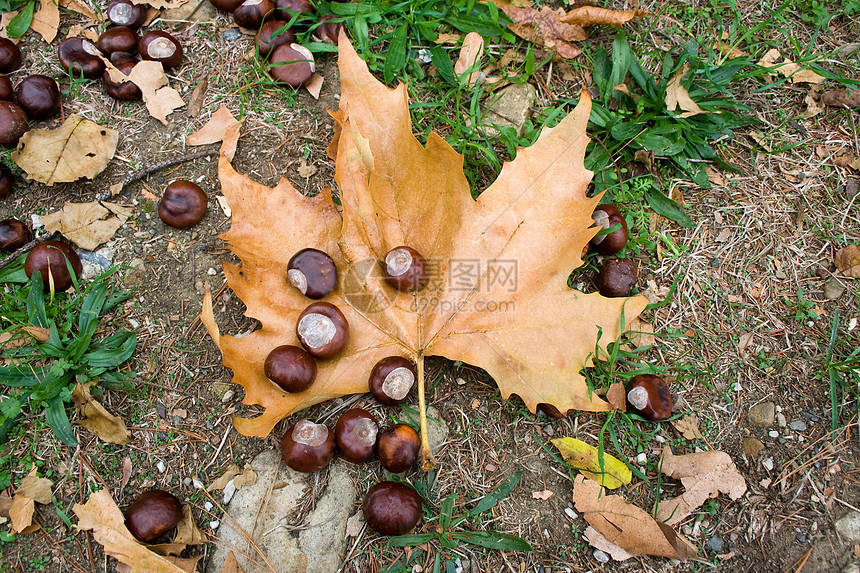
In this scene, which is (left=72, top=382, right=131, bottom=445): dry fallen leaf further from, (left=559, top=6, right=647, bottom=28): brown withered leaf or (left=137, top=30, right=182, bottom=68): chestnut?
(left=559, top=6, right=647, bottom=28): brown withered leaf

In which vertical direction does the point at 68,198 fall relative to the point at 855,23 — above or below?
below

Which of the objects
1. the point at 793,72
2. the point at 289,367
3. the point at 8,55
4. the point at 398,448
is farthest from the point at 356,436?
the point at 793,72

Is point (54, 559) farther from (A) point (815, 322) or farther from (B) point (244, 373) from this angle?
(A) point (815, 322)

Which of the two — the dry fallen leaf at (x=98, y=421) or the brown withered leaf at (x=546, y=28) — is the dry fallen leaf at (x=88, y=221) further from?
the brown withered leaf at (x=546, y=28)

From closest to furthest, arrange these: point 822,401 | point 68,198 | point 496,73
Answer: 1. point 822,401
2. point 68,198
3. point 496,73

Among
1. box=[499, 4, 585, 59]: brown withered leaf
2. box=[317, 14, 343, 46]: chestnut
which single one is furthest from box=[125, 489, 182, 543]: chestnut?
box=[499, 4, 585, 59]: brown withered leaf

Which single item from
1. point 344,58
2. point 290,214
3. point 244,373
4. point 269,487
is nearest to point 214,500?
point 269,487

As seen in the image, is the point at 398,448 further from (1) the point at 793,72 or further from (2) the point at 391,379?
(1) the point at 793,72
